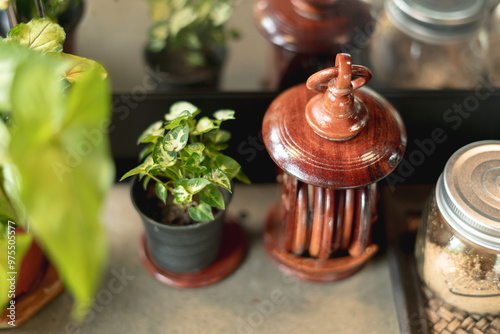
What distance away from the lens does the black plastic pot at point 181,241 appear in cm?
74

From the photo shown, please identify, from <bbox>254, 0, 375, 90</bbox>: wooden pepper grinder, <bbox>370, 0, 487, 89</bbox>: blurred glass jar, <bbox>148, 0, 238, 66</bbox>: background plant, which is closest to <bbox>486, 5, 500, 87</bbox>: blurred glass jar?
<bbox>370, 0, 487, 89</bbox>: blurred glass jar

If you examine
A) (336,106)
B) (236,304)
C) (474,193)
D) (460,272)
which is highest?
(336,106)

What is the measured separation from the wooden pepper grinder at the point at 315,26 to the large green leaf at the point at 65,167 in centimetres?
46

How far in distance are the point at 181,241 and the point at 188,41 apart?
399mm

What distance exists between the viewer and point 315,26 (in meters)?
0.82

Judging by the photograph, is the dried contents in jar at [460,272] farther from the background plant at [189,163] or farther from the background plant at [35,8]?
the background plant at [35,8]

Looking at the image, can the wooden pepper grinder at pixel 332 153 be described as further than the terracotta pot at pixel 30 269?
No

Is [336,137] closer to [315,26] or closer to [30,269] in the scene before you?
[315,26]

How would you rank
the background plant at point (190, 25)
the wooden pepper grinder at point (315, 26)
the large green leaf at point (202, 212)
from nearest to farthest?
the large green leaf at point (202, 212), the wooden pepper grinder at point (315, 26), the background plant at point (190, 25)

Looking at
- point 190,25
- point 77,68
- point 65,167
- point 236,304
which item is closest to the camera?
point 65,167

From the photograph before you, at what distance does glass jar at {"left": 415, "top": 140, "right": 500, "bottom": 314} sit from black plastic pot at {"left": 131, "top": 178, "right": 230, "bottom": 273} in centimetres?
31

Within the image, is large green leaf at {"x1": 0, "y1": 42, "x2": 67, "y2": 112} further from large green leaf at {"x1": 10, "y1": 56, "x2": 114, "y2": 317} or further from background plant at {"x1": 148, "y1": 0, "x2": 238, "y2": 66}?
background plant at {"x1": 148, "y1": 0, "x2": 238, "y2": 66}

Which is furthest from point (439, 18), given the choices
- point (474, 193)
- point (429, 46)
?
point (474, 193)

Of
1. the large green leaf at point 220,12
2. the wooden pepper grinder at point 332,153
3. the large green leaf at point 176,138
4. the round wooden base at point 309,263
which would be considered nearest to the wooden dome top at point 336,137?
the wooden pepper grinder at point 332,153
